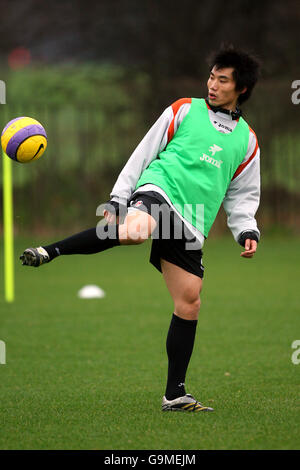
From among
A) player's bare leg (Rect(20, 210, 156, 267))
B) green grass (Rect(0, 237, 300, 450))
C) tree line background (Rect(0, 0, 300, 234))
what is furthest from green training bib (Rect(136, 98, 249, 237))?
tree line background (Rect(0, 0, 300, 234))

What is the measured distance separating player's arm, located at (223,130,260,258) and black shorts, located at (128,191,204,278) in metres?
0.32

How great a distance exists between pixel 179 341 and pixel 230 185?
36.9 inches

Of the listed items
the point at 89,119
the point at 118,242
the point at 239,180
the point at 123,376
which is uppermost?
the point at 89,119

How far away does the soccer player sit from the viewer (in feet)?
14.0

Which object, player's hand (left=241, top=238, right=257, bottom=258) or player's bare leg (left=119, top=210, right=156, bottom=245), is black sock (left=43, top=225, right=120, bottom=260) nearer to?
player's bare leg (left=119, top=210, right=156, bottom=245)

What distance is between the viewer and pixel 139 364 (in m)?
5.88

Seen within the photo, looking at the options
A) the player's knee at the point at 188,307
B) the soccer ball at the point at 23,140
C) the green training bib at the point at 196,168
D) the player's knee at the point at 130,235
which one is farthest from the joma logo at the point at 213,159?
the soccer ball at the point at 23,140

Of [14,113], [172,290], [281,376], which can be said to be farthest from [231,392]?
[14,113]

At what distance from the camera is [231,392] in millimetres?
4941

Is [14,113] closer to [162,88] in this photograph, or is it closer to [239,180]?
[162,88]

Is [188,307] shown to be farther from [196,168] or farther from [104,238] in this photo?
[196,168]

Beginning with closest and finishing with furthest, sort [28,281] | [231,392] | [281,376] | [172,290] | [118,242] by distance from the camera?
1. [118,242]
2. [172,290]
3. [231,392]
4. [281,376]
5. [28,281]

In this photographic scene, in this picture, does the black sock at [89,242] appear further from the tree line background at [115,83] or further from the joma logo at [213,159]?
the tree line background at [115,83]
